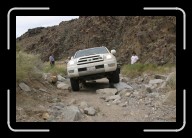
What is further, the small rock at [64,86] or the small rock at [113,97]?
the small rock at [64,86]

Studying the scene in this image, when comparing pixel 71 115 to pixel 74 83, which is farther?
pixel 74 83

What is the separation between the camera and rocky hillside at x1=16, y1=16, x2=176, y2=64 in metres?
23.2

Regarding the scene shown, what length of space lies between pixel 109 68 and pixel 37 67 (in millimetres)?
2564

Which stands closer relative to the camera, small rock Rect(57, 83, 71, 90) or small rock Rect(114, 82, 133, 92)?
small rock Rect(114, 82, 133, 92)

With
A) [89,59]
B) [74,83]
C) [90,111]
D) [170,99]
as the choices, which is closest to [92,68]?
[89,59]

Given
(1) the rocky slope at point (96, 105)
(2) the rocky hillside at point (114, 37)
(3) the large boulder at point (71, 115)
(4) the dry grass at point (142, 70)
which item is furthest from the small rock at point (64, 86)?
(2) the rocky hillside at point (114, 37)

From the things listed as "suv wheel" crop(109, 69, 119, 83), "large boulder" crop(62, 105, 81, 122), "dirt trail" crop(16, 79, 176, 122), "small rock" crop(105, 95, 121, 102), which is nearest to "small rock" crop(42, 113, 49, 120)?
"dirt trail" crop(16, 79, 176, 122)

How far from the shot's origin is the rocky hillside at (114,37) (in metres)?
23.2

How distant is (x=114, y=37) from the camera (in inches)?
1444

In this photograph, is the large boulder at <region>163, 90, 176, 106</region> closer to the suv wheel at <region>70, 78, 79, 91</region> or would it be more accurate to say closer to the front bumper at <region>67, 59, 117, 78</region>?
the front bumper at <region>67, 59, 117, 78</region>

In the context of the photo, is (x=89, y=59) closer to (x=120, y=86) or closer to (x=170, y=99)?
(x=120, y=86)

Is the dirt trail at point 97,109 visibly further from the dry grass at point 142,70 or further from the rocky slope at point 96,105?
the dry grass at point 142,70

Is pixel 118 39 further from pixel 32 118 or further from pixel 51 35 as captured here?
pixel 32 118

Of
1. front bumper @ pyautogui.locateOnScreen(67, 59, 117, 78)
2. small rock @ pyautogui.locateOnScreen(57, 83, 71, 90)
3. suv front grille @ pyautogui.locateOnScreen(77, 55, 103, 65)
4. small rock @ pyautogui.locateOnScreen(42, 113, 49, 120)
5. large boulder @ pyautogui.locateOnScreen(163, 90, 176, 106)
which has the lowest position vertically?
small rock @ pyautogui.locateOnScreen(57, 83, 71, 90)
